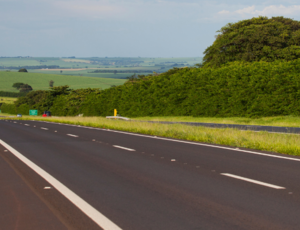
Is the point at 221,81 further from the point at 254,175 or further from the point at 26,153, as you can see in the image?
the point at 254,175

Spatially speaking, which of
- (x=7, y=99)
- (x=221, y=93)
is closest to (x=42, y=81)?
(x=7, y=99)

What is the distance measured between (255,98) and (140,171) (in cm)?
2145

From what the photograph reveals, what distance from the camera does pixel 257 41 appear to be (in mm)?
40531

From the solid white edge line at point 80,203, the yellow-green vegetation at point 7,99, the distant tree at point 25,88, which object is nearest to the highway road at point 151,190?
the solid white edge line at point 80,203

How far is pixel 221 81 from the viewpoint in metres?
31.1

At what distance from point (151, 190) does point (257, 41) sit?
3681 cm

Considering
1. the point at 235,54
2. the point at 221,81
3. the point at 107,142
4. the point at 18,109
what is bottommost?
the point at 18,109

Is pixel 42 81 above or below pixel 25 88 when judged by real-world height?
above

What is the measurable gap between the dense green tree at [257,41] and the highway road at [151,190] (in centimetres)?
3007

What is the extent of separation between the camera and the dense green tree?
3894 cm

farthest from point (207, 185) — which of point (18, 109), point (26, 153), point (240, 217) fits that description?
point (18, 109)

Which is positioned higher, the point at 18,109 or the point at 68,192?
the point at 68,192

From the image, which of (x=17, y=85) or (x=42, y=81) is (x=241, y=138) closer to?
(x=17, y=85)

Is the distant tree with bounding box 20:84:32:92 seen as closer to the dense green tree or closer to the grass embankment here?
the dense green tree
